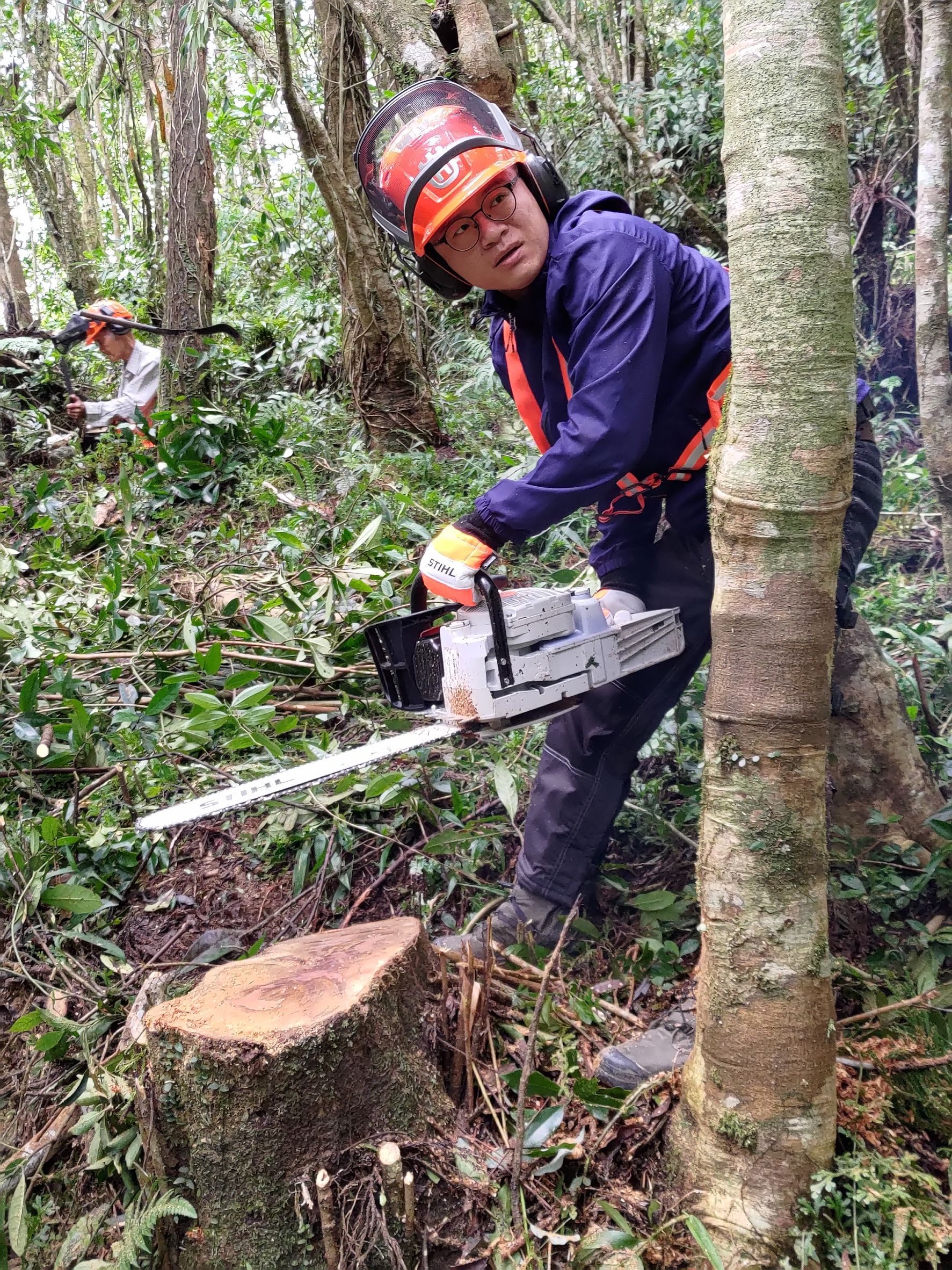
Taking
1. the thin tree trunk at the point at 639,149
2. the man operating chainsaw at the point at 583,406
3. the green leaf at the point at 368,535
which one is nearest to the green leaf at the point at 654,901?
the man operating chainsaw at the point at 583,406

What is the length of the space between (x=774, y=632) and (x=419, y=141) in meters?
1.48

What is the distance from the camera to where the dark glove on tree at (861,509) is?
2.23 m

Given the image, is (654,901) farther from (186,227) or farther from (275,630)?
(186,227)

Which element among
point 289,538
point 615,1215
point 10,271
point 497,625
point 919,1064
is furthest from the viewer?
point 10,271

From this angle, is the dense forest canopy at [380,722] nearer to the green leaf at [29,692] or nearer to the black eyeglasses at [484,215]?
the green leaf at [29,692]

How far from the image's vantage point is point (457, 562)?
2000 mm

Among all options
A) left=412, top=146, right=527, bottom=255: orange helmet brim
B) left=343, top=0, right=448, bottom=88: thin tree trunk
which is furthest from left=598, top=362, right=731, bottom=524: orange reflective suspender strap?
left=343, top=0, right=448, bottom=88: thin tree trunk

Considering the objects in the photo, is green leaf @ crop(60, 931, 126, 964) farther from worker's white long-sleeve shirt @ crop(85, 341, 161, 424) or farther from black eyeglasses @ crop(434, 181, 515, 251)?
worker's white long-sleeve shirt @ crop(85, 341, 161, 424)

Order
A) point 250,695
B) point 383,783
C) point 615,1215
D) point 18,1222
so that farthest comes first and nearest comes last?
1. point 250,695
2. point 383,783
3. point 18,1222
4. point 615,1215

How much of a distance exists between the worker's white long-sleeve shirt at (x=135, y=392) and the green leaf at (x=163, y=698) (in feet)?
13.9

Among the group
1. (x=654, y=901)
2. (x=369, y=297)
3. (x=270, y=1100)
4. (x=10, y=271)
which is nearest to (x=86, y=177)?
(x=10, y=271)

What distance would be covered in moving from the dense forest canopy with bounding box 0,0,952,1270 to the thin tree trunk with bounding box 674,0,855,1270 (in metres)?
0.07

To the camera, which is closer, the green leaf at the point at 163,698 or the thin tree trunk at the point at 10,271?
the green leaf at the point at 163,698

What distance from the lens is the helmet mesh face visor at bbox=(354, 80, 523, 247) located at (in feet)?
6.65
